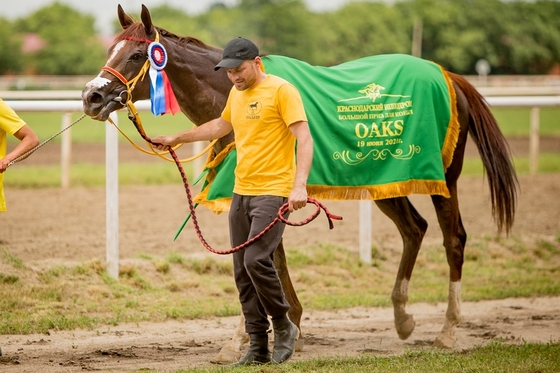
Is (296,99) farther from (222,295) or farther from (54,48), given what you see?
(54,48)

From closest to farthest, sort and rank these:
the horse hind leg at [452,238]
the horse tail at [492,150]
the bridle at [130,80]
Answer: the bridle at [130,80] < the horse hind leg at [452,238] < the horse tail at [492,150]

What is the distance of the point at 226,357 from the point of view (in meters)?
4.99

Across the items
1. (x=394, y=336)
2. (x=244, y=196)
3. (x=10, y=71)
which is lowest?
(x=394, y=336)

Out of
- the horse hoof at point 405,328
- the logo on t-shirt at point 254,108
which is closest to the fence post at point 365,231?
the horse hoof at point 405,328

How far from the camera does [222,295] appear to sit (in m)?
6.84

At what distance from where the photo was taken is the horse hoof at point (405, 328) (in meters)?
5.80

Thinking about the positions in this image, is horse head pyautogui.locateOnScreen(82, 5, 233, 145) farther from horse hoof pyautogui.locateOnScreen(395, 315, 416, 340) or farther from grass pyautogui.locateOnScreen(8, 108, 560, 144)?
grass pyautogui.locateOnScreen(8, 108, 560, 144)

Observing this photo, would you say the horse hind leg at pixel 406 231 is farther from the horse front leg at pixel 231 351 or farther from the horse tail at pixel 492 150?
the horse front leg at pixel 231 351

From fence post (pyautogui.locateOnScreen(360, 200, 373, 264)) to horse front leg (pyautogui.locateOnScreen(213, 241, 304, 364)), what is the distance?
2.44 metres

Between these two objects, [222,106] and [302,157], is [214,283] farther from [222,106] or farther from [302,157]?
[302,157]

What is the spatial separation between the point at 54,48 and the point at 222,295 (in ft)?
172

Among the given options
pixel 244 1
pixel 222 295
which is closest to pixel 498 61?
pixel 244 1

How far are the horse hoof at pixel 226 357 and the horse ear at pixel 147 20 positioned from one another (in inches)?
81.2

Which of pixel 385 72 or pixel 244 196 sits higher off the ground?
pixel 385 72
